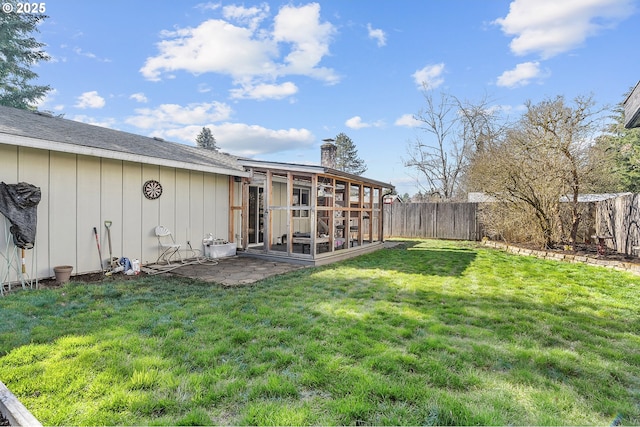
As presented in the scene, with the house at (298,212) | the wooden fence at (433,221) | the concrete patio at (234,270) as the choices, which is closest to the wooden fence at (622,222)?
the wooden fence at (433,221)

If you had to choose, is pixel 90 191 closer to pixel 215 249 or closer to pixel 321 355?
pixel 215 249

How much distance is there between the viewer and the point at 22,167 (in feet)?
15.9

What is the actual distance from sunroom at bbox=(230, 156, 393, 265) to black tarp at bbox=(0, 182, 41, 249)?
4028 mm

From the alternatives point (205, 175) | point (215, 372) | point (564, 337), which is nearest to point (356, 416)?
point (215, 372)

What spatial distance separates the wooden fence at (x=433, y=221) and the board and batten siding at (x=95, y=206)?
9219mm

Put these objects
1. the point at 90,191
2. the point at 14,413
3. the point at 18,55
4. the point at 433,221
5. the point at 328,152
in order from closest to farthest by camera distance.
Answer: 1. the point at 14,413
2. the point at 90,191
3. the point at 328,152
4. the point at 433,221
5. the point at 18,55

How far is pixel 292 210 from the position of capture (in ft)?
29.6

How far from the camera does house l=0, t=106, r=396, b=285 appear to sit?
4.93 meters

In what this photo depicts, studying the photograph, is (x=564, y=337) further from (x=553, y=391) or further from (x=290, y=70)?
(x=290, y=70)

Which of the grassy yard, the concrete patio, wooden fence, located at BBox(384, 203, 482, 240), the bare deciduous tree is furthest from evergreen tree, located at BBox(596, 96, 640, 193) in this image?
the concrete patio

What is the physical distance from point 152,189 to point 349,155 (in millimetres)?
32892

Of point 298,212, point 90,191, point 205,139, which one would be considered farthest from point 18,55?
point 205,139

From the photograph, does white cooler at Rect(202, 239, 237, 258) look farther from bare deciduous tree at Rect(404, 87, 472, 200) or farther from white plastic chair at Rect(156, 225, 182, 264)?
bare deciduous tree at Rect(404, 87, 472, 200)

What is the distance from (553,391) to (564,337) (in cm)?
125
